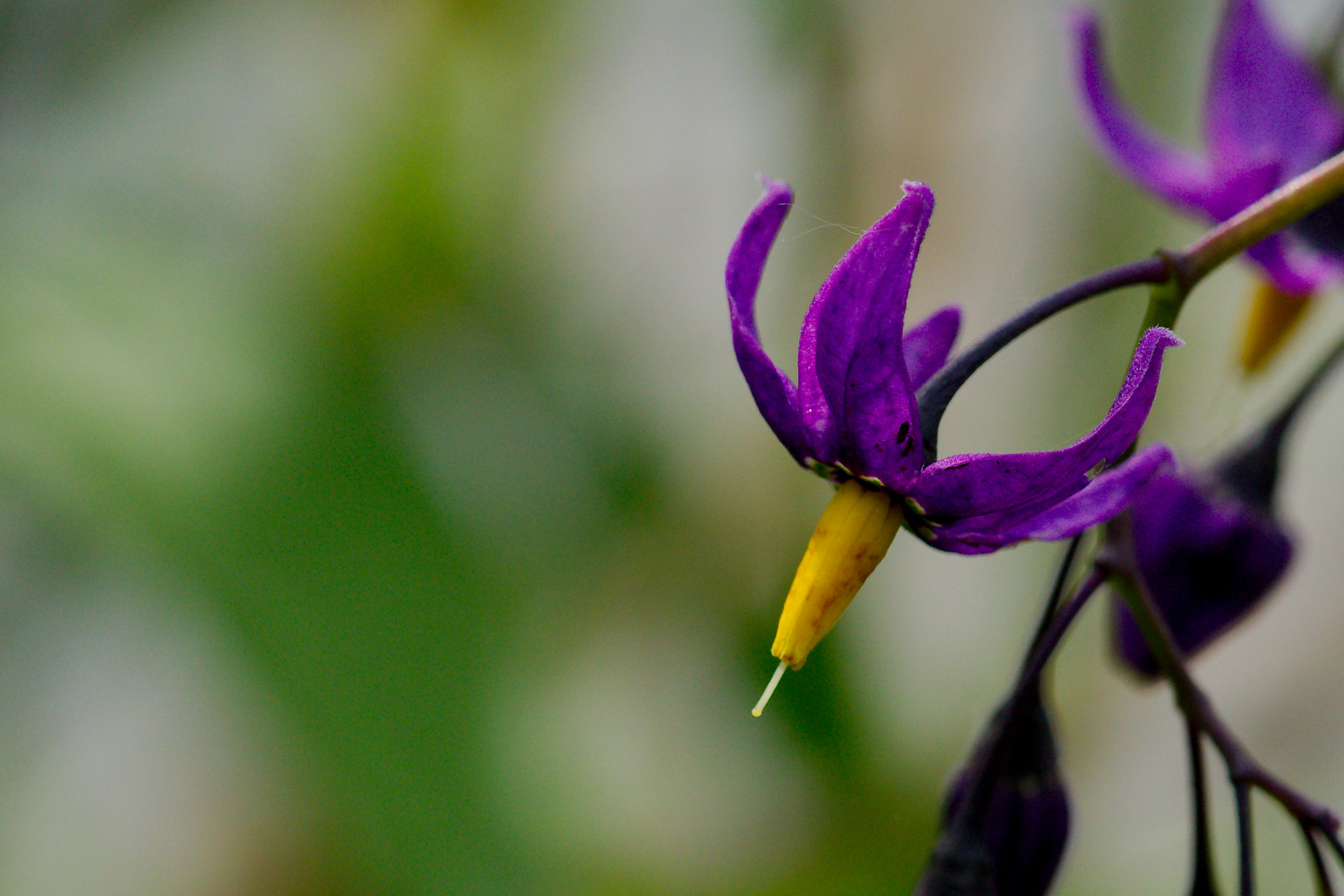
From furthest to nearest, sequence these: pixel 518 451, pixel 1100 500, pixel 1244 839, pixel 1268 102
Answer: pixel 518 451, pixel 1268 102, pixel 1244 839, pixel 1100 500

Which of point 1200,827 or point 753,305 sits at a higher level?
point 753,305

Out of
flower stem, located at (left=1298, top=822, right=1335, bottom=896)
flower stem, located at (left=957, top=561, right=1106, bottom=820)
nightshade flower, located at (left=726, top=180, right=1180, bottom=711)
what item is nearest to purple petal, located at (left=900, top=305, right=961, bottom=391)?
nightshade flower, located at (left=726, top=180, right=1180, bottom=711)

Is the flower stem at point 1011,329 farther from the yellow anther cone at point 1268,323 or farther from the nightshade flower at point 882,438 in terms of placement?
the yellow anther cone at point 1268,323

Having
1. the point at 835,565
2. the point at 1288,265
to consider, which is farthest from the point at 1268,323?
the point at 835,565

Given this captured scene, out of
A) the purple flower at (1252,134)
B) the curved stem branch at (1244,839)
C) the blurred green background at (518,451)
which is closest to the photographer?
the curved stem branch at (1244,839)

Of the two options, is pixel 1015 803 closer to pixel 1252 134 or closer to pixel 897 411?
pixel 897 411

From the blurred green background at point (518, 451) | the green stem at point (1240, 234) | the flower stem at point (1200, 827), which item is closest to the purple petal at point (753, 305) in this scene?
the green stem at point (1240, 234)

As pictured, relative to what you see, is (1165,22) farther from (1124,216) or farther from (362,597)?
(362,597)

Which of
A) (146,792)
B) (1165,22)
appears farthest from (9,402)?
(1165,22)

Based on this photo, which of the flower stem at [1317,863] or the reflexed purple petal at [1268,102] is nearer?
the flower stem at [1317,863]
